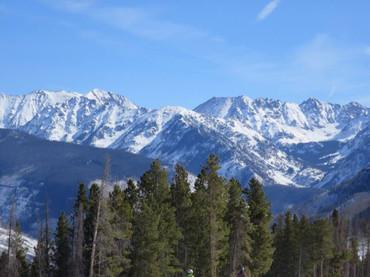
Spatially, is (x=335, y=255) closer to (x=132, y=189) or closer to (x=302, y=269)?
(x=302, y=269)

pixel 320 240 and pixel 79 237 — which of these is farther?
pixel 320 240

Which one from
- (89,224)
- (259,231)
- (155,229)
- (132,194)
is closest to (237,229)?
(259,231)

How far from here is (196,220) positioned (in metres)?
78.1

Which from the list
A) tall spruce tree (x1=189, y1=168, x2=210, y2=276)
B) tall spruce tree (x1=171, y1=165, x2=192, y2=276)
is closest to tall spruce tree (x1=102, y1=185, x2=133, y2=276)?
tall spruce tree (x1=171, y1=165, x2=192, y2=276)

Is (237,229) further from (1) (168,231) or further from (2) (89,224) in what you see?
(2) (89,224)

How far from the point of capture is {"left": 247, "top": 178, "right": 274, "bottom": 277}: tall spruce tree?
276ft

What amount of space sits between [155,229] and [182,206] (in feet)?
25.0

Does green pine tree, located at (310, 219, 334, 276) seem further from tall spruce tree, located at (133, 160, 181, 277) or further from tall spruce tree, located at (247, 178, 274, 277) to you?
tall spruce tree, located at (133, 160, 181, 277)

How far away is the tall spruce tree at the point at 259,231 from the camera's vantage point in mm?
84188

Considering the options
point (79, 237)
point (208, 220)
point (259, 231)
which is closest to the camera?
point (79, 237)

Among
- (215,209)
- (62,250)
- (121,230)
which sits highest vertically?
(215,209)

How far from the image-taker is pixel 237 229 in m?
80.6

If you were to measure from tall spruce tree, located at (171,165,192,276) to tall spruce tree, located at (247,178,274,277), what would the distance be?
8.58 meters

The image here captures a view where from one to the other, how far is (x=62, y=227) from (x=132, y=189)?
33.9ft
